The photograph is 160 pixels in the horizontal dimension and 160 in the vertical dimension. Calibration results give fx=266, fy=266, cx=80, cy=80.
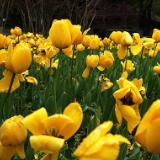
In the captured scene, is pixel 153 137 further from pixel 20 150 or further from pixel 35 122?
pixel 20 150

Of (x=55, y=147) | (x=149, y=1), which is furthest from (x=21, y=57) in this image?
(x=149, y=1)

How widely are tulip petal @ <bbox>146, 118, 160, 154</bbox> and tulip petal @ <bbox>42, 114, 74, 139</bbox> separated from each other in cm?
17

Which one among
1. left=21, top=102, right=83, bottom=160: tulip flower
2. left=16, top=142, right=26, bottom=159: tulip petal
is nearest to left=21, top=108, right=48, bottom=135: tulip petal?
left=21, top=102, right=83, bottom=160: tulip flower

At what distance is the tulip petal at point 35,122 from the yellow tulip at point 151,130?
0.22 metres

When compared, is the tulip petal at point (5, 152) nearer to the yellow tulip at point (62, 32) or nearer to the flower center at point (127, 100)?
the flower center at point (127, 100)

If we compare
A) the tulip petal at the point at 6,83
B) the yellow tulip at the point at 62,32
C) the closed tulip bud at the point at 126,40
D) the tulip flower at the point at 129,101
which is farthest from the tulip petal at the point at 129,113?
the closed tulip bud at the point at 126,40

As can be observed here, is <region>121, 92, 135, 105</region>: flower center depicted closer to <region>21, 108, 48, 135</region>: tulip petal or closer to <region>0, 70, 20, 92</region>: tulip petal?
<region>21, 108, 48, 135</region>: tulip petal

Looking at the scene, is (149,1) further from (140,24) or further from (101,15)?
(101,15)

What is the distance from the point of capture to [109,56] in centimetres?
196

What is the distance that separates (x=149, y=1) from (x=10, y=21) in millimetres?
12762

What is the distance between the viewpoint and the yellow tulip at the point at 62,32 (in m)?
1.04

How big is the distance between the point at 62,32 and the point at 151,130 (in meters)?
0.65

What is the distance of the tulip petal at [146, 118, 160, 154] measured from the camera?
0.49m

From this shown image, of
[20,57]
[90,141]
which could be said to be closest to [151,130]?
[90,141]
